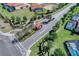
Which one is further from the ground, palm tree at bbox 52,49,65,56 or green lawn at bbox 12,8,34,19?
green lawn at bbox 12,8,34,19

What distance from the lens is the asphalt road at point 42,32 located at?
9.76 feet

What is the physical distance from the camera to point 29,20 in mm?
3039

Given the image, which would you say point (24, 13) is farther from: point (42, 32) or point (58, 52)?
point (58, 52)

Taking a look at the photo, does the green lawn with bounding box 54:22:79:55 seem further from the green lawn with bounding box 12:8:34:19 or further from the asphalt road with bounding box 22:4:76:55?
the green lawn with bounding box 12:8:34:19

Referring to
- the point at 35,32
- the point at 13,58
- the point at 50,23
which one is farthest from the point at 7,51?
the point at 50,23

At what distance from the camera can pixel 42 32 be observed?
9.88ft

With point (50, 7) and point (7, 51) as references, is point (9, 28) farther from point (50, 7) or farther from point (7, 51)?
point (50, 7)

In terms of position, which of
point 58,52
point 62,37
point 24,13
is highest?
point 24,13

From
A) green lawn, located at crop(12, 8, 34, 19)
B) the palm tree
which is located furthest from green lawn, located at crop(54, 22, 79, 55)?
green lawn, located at crop(12, 8, 34, 19)

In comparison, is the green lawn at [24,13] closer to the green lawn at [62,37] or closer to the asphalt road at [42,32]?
the asphalt road at [42,32]

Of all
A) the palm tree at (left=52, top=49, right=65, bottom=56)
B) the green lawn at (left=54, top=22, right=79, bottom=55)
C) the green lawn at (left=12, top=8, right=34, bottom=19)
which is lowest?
the palm tree at (left=52, top=49, right=65, bottom=56)

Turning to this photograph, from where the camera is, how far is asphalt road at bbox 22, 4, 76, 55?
2975 millimetres

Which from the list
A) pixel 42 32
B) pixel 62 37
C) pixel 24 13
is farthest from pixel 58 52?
pixel 24 13

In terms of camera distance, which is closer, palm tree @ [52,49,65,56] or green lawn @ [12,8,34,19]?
palm tree @ [52,49,65,56]
